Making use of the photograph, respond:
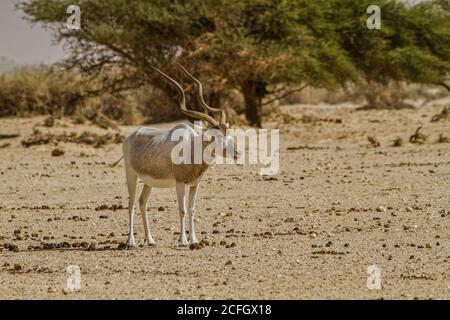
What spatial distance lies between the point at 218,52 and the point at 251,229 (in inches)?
627

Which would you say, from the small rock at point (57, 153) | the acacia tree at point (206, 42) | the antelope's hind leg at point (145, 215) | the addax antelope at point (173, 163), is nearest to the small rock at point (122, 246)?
the addax antelope at point (173, 163)

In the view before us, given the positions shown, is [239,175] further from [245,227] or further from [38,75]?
[38,75]

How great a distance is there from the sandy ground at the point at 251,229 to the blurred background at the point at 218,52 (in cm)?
622

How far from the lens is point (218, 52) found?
2875cm

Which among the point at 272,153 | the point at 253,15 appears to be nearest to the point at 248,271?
the point at 272,153

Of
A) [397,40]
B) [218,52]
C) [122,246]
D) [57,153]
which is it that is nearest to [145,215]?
[122,246]

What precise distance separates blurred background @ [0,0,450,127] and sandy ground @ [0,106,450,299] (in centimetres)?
622

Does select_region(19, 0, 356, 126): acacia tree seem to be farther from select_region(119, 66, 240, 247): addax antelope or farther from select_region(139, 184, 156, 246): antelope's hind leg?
select_region(119, 66, 240, 247): addax antelope

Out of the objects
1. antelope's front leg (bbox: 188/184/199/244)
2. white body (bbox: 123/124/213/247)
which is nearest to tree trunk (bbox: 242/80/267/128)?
white body (bbox: 123/124/213/247)

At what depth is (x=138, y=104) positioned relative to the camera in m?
37.6

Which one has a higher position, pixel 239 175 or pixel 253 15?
pixel 253 15

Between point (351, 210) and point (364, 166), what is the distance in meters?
6.07

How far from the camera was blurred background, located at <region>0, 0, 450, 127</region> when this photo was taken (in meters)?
29.4

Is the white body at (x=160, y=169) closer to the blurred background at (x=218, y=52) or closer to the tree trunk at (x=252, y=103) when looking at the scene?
the blurred background at (x=218, y=52)
